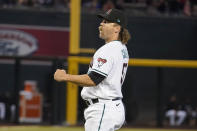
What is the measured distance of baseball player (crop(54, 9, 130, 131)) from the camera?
16.9ft

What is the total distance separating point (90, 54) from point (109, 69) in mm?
7821

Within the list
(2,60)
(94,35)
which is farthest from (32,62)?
(94,35)

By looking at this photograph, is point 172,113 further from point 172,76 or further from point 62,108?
point 62,108

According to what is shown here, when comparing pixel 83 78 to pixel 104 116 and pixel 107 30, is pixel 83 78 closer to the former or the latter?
pixel 104 116

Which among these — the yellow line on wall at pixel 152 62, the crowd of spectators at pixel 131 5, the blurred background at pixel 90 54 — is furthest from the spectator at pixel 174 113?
the crowd of spectators at pixel 131 5

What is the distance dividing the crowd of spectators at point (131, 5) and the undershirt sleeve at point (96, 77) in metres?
10.1

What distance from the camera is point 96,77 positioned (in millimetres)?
5152

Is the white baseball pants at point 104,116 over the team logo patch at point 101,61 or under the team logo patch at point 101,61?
under

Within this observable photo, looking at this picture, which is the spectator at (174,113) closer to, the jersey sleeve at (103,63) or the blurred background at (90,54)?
the blurred background at (90,54)

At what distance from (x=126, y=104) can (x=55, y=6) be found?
11.4ft

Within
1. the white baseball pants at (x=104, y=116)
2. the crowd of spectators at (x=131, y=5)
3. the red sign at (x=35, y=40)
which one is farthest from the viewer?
the crowd of spectators at (x=131, y=5)

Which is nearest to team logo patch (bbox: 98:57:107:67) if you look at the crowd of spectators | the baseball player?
the baseball player

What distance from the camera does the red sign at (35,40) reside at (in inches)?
597

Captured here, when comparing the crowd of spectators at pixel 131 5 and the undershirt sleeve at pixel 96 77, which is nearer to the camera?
the undershirt sleeve at pixel 96 77
